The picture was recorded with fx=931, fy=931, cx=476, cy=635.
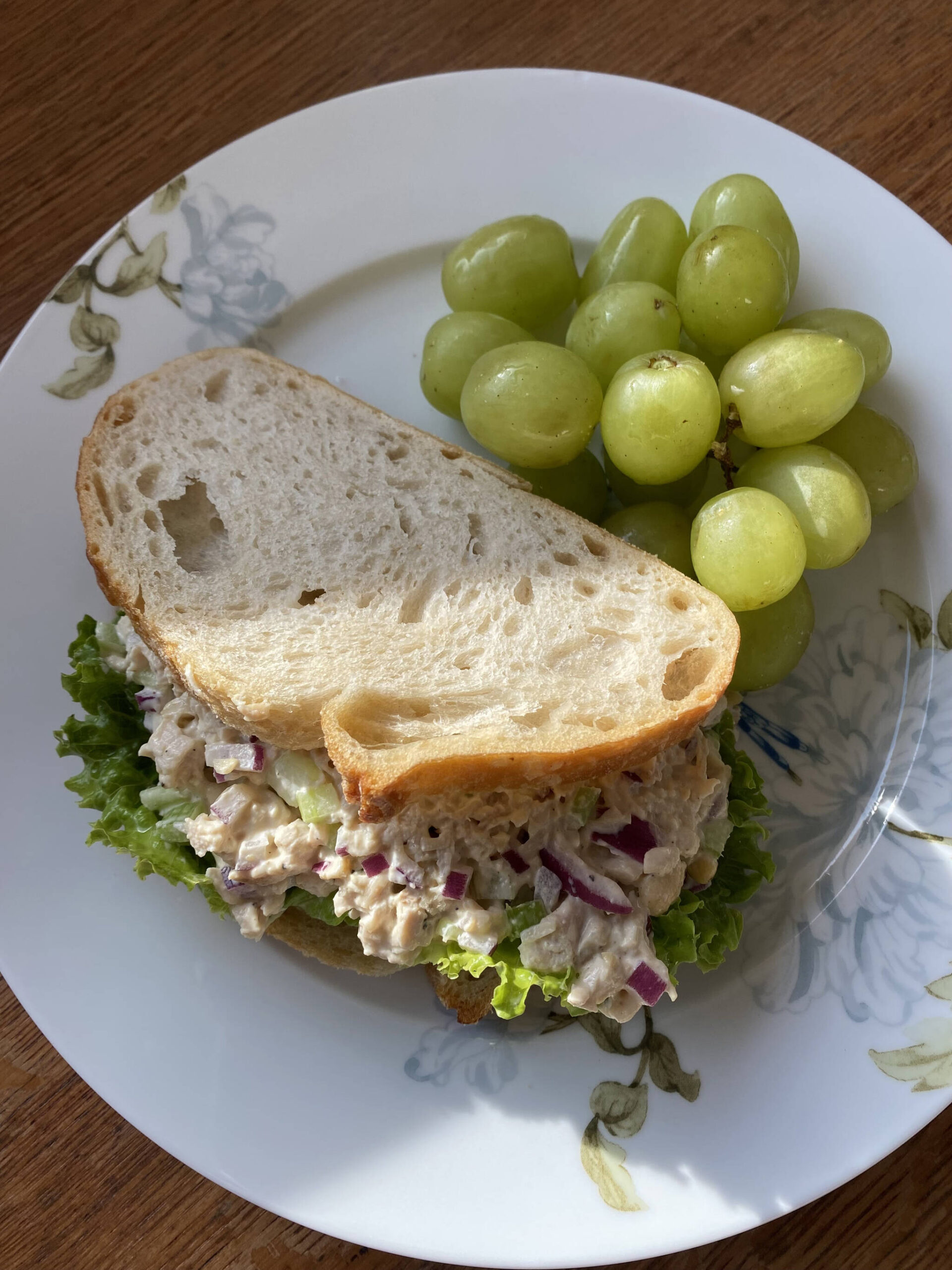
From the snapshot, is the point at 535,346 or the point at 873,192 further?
the point at 873,192

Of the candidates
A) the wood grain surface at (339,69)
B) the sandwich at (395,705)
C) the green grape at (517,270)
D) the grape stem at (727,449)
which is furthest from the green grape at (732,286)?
the wood grain surface at (339,69)

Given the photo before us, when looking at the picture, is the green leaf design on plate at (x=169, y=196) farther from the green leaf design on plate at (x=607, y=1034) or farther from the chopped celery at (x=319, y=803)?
the green leaf design on plate at (x=607, y=1034)

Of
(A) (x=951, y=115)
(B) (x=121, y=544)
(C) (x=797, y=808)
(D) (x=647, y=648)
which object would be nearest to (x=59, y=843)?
(B) (x=121, y=544)

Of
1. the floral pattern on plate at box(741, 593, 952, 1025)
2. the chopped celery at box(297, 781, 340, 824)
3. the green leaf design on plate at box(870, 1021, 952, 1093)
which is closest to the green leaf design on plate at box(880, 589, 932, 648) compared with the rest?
the floral pattern on plate at box(741, 593, 952, 1025)

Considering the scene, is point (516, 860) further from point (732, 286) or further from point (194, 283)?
point (194, 283)

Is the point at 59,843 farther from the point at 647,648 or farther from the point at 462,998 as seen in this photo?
the point at 647,648

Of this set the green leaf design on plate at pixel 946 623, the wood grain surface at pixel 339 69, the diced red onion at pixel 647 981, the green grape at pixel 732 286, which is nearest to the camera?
the diced red onion at pixel 647 981
